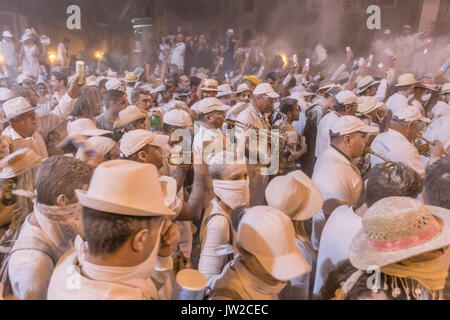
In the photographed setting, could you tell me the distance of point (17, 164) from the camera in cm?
194

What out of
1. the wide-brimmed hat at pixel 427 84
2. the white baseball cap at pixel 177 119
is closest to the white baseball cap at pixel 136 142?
the white baseball cap at pixel 177 119

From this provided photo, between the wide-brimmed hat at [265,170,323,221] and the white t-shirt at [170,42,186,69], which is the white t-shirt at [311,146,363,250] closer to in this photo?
the wide-brimmed hat at [265,170,323,221]

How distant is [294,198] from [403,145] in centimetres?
180

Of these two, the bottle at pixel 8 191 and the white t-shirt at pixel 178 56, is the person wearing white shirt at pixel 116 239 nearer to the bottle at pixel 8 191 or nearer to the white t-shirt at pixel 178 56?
the bottle at pixel 8 191

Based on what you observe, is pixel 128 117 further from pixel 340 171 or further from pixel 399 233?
pixel 399 233

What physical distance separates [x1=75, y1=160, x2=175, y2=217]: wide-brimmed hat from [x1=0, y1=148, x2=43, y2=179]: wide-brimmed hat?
3.16 ft

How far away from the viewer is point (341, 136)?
275 cm

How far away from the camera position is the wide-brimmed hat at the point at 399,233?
1.25 meters

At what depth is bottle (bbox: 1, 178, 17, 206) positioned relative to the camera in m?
1.93

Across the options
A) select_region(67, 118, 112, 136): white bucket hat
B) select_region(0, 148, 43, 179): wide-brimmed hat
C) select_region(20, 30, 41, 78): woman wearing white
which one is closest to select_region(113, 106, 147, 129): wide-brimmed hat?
select_region(67, 118, 112, 136): white bucket hat

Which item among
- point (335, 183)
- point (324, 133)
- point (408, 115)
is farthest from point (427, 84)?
point (335, 183)

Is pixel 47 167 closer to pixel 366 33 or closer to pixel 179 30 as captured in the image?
pixel 179 30

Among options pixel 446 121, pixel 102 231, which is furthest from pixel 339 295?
pixel 446 121

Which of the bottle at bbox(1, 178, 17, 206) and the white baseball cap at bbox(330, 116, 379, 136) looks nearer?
the bottle at bbox(1, 178, 17, 206)
